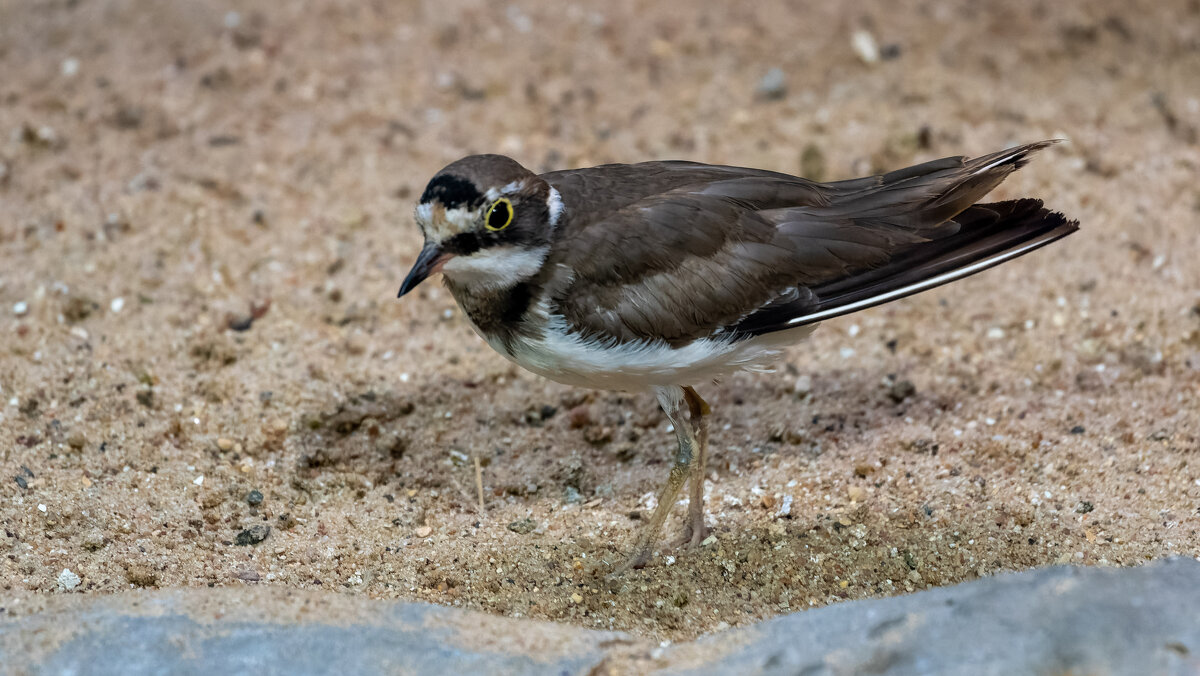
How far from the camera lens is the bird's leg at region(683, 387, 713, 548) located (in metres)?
4.67

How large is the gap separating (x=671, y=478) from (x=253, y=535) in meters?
1.85

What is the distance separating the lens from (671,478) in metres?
4.64

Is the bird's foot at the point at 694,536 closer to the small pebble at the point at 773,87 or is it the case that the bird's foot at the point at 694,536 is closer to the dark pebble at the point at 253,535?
the dark pebble at the point at 253,535

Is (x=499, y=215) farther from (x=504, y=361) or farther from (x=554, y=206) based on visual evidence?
(x=504, y=361)

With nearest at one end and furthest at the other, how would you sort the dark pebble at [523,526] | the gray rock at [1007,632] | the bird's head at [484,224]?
the gray rock at [1007,632] → the bird's head at [484,224] → the dark pebble at [523,526]

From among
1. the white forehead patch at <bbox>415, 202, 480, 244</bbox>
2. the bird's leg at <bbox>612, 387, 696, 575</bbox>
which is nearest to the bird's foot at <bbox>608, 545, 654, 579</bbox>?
the bird's leg at <bbox>612, 387, 696, 575</bbox>

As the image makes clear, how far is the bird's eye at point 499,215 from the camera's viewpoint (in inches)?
158

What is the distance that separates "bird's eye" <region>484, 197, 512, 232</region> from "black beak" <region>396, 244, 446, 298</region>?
226 millimetres

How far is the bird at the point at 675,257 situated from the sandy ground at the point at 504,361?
0.82m

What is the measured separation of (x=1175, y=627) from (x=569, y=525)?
2.55m

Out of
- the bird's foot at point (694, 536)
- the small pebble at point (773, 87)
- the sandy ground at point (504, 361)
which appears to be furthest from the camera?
the small pebble at point (773, 87)

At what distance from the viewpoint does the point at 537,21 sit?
8.32 m

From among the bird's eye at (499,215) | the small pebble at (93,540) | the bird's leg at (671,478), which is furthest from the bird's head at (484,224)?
the small pebble at (93,540)

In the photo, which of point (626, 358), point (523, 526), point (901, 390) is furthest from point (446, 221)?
point (901, 390)
